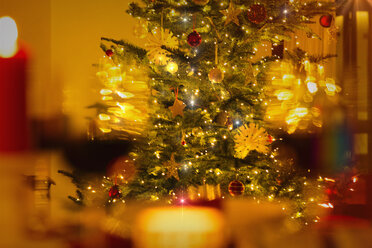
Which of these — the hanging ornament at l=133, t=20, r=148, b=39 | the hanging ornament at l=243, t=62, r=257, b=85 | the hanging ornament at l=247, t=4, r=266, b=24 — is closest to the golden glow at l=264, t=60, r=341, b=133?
the hanging ornament at l=243, t=62, r=257, b=85

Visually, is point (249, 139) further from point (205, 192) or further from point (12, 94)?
point (12, 94)

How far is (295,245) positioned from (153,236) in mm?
404

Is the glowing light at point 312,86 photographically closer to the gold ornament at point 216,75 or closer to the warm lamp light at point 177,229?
the gold ornament at point 216,75

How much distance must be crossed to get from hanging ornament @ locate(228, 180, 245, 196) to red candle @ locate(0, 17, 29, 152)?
159 cm

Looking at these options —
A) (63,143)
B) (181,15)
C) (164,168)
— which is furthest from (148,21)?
(63,143)

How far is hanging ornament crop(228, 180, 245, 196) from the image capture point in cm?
212

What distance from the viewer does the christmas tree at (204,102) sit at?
7.13ft

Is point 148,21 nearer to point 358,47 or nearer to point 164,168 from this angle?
point 164,168

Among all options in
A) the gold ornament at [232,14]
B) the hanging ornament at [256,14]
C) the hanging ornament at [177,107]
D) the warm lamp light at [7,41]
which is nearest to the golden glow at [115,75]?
the hanging ornament at [177,107]

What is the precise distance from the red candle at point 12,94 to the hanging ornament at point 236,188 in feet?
5.22

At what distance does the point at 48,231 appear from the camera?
3.65ft

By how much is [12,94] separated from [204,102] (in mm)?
1672

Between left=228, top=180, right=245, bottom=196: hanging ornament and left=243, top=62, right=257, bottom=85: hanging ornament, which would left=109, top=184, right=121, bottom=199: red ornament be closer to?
left=228, top=180, right=245, bottom=196: hanging ornament

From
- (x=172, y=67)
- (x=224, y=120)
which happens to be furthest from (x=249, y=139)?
(x=172, y=67)
